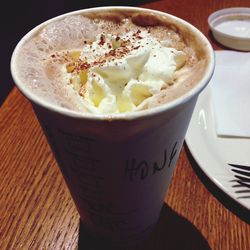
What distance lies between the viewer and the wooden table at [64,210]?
590mm

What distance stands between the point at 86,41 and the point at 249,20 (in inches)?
37.3

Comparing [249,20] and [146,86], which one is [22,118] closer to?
[146,86]

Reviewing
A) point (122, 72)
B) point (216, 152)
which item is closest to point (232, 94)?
point (216, 152)

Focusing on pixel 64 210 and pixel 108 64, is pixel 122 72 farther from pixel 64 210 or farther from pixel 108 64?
pixel 64 210

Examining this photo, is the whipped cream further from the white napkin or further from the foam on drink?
the white napkin

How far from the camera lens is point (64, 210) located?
646 millimetres

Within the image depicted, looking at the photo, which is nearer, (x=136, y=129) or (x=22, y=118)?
(x=136, y=129)

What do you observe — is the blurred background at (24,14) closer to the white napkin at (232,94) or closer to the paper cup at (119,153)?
the white napkin at (232,94)

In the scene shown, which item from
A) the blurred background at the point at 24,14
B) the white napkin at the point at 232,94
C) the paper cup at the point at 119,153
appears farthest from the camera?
the blurred background at the point at 24,14

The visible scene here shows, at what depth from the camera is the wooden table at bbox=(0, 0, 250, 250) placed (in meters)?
0.59

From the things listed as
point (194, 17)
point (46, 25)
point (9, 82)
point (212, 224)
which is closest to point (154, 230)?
point (212, 224)

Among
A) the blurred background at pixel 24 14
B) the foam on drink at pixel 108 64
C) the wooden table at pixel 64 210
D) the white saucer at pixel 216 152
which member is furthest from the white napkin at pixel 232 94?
the blurred background at pixel 24 14

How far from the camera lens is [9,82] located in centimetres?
194

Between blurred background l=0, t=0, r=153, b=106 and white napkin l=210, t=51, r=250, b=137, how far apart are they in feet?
3.76
